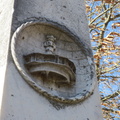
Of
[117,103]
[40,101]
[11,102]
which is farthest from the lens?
[117,103]

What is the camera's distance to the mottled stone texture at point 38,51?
91.4 inches

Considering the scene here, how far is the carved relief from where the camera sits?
265cm

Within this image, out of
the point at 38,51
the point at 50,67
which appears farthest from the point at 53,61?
the point at 38,51

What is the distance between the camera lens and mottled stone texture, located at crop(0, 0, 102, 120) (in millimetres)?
2320

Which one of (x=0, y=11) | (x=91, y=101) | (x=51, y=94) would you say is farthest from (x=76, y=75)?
(x=0, y=11)

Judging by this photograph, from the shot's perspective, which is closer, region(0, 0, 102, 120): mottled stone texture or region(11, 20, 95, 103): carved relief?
region(0, 0, 102, 120): mottled stone texture

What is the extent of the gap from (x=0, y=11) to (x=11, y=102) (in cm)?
142

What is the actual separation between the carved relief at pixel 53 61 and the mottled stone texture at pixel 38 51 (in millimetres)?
12

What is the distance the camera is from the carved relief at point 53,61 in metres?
2.65

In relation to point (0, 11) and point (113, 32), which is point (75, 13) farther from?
point (113, 32)

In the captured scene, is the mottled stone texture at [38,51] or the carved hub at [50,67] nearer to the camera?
the mottled stone texture at [38,51]

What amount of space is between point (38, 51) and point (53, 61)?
28cm

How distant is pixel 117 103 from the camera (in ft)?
21.6

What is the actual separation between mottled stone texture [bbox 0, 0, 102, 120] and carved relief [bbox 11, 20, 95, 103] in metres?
0.01
